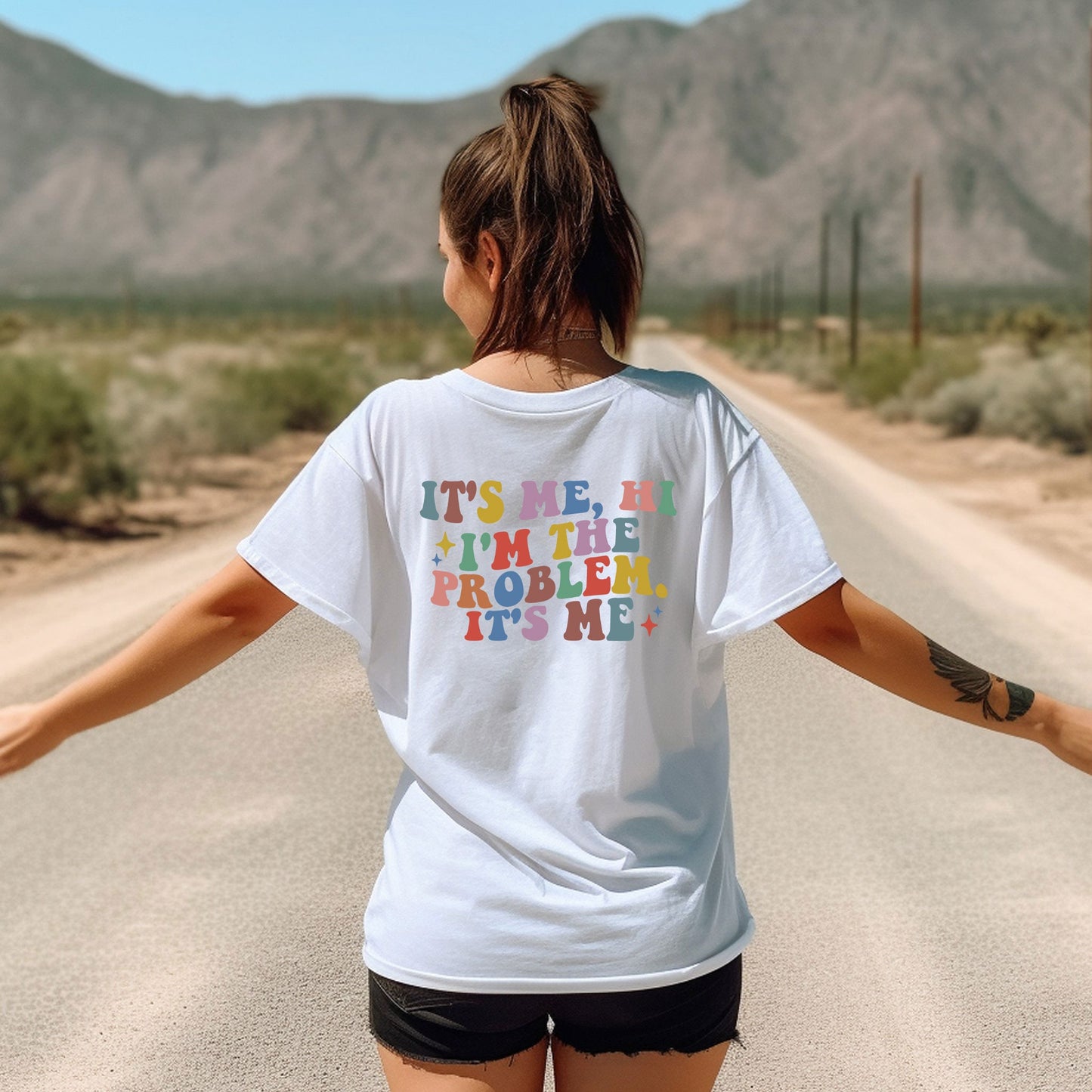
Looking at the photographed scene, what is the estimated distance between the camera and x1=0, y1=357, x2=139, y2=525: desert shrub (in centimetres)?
1531

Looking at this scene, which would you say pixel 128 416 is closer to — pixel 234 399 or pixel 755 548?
pixel 234 399

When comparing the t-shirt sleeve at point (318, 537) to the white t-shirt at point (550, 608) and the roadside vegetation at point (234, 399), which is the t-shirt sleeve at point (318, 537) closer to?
the white t-shirt at point (550, 608)

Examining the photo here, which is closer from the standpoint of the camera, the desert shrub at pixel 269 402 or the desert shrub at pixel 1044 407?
the desert shrub at pixel 269 402

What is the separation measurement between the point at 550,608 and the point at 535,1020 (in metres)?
0.45

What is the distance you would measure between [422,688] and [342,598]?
13 cm

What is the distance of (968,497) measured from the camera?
1788 centimetres

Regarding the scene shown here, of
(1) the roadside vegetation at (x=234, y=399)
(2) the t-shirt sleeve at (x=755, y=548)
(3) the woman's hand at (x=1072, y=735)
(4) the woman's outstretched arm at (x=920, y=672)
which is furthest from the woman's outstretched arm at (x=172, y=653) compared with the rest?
(1) the roadside vegetation at (x=234, y=399)

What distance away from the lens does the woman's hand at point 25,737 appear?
5.84ft

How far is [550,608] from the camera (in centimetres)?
165

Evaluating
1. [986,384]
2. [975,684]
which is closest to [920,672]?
[975,684]

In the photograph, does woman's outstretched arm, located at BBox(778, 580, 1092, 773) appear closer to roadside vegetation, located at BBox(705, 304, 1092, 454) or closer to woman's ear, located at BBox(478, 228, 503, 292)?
woman's ear, located at BBox(478, 228, 503, 292)

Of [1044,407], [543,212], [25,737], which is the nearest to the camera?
[543,212]

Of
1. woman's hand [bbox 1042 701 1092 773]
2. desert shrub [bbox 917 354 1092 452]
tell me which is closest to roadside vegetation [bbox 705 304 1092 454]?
desert shrub [bbox 917 354 1092 452]

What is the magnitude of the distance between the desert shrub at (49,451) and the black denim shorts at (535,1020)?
14351 millimetres
